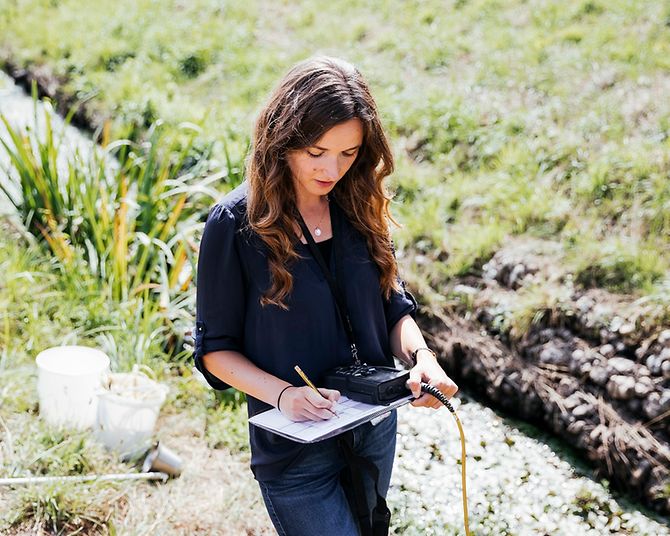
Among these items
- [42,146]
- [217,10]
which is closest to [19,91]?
[217,10]

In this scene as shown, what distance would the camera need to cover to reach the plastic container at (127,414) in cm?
330

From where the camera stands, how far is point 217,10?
9.09 m

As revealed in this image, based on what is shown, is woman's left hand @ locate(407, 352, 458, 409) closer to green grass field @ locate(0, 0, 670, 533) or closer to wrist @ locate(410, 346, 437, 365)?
wrist @ locate(410, 346, 437, 365)

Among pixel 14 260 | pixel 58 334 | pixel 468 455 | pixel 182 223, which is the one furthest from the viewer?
pixel 182 223

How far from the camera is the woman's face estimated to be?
71.1 inches

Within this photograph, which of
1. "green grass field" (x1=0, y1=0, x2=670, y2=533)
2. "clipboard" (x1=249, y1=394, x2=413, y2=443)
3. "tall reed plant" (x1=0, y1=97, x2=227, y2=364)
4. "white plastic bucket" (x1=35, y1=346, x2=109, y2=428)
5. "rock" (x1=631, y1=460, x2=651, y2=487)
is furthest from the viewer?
"tall reed plant" (x1=0, y1=97, x2=227, y2=364)

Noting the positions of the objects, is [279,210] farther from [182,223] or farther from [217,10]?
[217,10]

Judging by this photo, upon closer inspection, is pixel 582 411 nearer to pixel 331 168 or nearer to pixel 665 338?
pixel 665 338

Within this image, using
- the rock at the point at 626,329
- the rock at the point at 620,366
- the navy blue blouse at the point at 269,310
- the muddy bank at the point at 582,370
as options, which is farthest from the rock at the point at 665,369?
the navy blue blouse at the point at 269,310

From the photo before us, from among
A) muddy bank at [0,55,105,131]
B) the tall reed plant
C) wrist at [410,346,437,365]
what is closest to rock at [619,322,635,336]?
the tall reed plant

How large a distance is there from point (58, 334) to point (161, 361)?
20.3 inches

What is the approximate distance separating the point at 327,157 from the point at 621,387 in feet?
7.85

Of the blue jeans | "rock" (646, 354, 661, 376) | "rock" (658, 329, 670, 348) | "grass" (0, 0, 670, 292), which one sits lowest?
"rock" (646, 354, 661, 376)

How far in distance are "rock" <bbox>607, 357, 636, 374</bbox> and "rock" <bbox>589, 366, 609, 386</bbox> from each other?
1.0 inches
